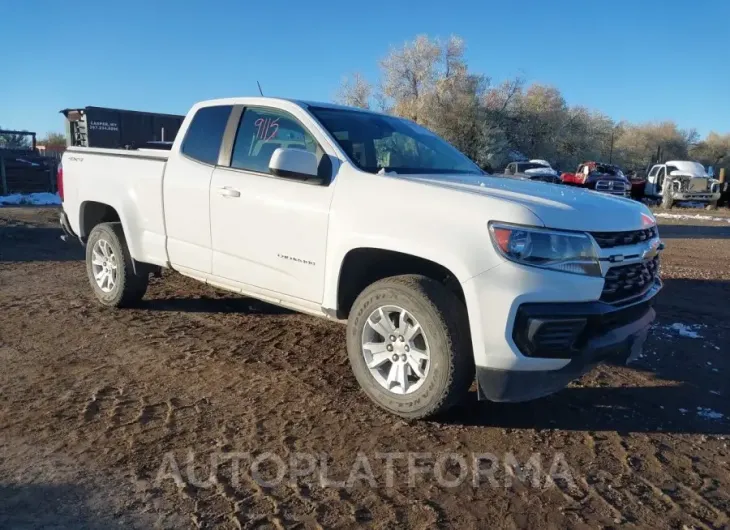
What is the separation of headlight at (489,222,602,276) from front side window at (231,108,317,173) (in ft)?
5.36

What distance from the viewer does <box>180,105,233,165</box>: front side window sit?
15.9ft

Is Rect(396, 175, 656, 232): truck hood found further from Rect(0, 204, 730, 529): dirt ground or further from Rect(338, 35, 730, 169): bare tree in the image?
Rect(338, 35, 730, 169): bare tree

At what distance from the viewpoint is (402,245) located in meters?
3.47

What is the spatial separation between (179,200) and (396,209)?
218 cm

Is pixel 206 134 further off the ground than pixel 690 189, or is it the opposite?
pixel 206 134

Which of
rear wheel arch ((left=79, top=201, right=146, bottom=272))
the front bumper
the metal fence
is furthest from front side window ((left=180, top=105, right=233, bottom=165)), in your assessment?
the metal fence

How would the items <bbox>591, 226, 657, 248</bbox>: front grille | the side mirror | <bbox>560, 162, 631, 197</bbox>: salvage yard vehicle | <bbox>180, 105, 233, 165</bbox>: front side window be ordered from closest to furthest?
<bbox>591, 226, 657, 248</bbox>: front grille
the side mirror
<bbox>180, 105, 233, 165</bbox>: front side window
<bbox>560, 162, 631, 197</bbox>: salvage yard vehicle

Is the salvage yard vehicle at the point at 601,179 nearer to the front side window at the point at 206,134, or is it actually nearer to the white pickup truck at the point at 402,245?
the front side window at the point at 206,134

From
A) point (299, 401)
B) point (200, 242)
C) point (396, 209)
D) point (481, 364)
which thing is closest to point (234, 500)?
point (299, 401)

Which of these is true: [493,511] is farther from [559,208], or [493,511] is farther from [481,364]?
[559,208]

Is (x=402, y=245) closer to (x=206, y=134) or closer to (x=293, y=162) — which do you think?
(x=293, y=162)

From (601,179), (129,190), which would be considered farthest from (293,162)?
(601,179)

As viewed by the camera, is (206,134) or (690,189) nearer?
(206,134)

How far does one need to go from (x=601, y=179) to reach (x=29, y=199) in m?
21.1
